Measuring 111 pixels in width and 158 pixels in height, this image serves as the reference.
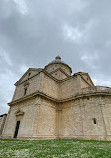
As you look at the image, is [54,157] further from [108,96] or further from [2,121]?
[2,121]

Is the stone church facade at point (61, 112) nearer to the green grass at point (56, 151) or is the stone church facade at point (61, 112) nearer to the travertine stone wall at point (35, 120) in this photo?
the travertine stone wall at point (35, 120)

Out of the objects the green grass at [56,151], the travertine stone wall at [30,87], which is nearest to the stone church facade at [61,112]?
the travertine stone wall at [30,87]

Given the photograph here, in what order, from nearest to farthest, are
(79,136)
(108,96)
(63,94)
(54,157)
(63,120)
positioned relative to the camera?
(54,157), (79,136), (108,96), (63,120), (63,94)

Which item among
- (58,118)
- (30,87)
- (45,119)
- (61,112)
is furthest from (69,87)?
(30,87)

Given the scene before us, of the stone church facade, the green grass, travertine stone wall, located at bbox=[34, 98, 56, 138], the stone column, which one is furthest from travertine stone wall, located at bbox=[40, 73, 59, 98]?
the green grass

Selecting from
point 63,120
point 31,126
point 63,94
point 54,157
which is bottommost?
point 54,157

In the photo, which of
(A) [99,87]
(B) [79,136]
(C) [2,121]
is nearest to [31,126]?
(B) [79,136]

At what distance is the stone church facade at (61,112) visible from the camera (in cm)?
1223

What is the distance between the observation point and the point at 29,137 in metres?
11.6

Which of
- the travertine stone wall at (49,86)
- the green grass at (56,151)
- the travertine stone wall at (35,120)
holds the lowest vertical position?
the green grass at (56,151)

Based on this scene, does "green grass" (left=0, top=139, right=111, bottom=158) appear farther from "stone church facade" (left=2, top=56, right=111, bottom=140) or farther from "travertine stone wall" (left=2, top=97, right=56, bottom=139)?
"travertine stone wall" (left=2, top=97, right=56, bottom=139)

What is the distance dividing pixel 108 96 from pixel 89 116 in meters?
3.82

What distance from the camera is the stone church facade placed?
40.1 ft

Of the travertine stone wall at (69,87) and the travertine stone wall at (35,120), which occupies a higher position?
the travertine stone wall at (69,87)
